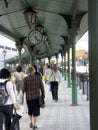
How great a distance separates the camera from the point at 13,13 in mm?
16719

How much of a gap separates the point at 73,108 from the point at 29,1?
437 cm

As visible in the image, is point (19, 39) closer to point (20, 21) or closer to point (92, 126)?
point (20, 21)

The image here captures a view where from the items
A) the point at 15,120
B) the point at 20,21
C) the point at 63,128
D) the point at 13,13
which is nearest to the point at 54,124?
the point at 63,128

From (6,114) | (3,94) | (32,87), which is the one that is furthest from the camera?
(32,87)

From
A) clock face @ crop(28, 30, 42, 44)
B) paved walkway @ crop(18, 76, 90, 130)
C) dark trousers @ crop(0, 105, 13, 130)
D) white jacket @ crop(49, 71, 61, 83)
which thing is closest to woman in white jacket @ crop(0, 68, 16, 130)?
dark trousers @ crop(0, 105, 13, 130)

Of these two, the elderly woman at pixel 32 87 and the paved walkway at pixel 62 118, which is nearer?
the elderly woman at pixel 32 87

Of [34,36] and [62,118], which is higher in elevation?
[34,36]

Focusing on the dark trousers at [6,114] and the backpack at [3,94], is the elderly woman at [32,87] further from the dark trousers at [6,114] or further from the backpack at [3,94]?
the backpack at [3,94]

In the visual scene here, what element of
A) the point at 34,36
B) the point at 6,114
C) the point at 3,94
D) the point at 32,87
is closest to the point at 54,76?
the point at 34,36

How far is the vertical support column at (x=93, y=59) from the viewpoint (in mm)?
4086

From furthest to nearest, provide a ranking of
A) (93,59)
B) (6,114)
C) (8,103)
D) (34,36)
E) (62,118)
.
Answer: (34,36) → (62,118) → (6,114) → (8,103) → (93,59)

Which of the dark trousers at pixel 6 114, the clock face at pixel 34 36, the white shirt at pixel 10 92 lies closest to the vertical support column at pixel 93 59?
the white shirt at pixel 10 92

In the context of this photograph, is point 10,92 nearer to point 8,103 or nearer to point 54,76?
point 8,103

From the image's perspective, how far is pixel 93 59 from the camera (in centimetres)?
414
